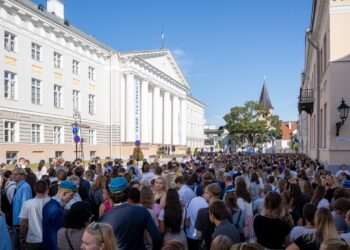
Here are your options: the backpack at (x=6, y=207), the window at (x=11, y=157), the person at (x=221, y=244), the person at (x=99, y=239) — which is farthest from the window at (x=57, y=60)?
the person at (x=221, y=244)

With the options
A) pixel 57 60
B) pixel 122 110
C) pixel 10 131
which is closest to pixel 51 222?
pixel 10 131

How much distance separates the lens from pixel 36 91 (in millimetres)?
35594

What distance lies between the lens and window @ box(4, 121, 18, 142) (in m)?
31.2

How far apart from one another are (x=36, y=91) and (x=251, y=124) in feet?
171

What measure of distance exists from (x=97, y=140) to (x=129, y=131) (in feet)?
18.7

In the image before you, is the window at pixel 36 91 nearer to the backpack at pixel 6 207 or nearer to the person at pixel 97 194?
the backpack at pixel 6 207

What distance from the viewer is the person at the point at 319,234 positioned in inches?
157

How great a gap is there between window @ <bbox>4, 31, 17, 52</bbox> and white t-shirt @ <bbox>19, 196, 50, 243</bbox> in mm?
28757

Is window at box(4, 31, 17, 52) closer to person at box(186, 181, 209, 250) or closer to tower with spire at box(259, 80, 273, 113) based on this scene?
person at box(186, 181, 209, 250)

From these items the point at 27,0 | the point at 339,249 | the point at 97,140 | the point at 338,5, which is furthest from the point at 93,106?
the point at 339,249

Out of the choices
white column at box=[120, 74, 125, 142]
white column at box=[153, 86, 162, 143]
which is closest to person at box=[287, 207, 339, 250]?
white column at box=[120, 74, 125, 142]

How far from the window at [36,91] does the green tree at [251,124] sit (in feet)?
166

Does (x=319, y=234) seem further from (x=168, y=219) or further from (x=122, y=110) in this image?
(x=122, y=110)

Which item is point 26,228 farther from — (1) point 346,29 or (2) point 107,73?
(2) point 107,73
